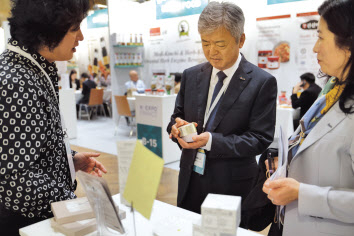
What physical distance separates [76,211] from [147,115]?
14.2 feet

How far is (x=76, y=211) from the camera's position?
4.01 feet

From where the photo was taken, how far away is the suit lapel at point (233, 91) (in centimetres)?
173

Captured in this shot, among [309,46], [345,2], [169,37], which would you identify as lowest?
[345,2]

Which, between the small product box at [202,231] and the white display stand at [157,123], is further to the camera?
the white display stand at [157,123]

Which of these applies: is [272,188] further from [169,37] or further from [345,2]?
[169,37]

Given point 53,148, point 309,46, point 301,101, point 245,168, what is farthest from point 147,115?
point 53,148

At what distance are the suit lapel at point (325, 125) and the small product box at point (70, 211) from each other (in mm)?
882

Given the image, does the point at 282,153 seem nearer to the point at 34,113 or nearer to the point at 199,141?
the point at 199,141

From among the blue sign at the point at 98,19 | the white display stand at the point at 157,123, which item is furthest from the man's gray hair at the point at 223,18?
the blue sign at the point at 98,19

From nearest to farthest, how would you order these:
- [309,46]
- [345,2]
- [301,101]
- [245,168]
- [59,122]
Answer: [345,2] < [59,122] < [245,168] < [301,101] < [309,46]

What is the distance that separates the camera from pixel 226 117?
1.73 m

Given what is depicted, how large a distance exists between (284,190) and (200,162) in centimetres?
67

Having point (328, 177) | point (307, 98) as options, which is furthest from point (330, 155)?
point (307, 98)

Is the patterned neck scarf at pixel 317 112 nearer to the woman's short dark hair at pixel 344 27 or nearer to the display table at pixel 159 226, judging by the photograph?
the woman's short dark hair at pixel 344 27
